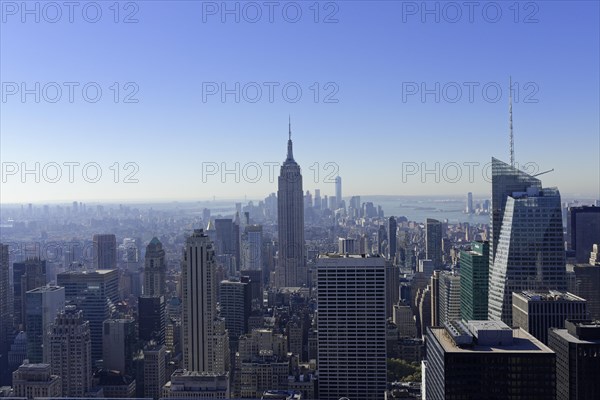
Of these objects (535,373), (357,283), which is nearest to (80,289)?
(357,283)

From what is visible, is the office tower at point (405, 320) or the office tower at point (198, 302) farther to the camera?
the office tower at point (405, 320)

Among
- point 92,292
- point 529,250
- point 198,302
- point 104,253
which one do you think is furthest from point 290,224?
point 529,250

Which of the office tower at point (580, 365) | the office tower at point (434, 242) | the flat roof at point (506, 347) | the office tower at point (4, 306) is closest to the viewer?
the flat roof at point (506, 347)

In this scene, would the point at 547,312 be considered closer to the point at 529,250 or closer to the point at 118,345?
the point at 529,250

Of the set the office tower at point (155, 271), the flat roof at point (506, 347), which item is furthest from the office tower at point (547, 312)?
the office tower at point (155, 271)

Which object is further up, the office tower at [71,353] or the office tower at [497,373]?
the office tower at [497,373]

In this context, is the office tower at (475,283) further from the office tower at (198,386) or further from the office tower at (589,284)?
the office tower at (198,386)

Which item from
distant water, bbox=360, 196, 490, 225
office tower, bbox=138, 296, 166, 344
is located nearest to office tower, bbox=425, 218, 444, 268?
distant water, bbox=360, 196, 490, 225

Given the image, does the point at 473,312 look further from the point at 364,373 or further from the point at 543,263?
the point at 364,373
